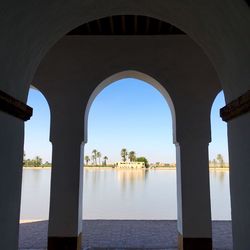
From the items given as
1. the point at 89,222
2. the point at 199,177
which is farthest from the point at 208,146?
the point at 89,222

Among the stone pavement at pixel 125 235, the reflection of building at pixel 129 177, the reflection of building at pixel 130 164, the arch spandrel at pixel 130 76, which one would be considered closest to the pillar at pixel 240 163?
the arch spandrel at pixel 130 76

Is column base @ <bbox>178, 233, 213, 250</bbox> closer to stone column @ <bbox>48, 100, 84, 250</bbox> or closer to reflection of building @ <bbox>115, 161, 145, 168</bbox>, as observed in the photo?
stone column @ <bbox>48, 100, 84, 250</bbox>

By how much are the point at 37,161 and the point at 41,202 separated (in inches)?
1430

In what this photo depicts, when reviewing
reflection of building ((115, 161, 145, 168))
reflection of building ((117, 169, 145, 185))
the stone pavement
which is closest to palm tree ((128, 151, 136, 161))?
reflection of building ((115, 161, 145, 168))

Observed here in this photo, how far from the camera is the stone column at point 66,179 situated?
5.08m

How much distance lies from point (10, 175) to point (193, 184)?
11.7 feet

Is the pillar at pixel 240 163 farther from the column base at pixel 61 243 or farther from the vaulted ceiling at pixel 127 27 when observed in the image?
the column base at pixel 61 243

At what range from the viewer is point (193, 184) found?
5.21 meters

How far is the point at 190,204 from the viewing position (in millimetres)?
5137

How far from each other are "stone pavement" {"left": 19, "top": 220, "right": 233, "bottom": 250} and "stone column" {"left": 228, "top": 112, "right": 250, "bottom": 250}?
351 centimetres

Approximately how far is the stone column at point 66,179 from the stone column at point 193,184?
1.84 m

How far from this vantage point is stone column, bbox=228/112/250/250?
2.30m

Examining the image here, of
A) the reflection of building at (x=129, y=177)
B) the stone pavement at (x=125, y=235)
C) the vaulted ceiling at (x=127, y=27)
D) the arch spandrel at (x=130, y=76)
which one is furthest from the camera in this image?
the reflection of building at (x=129, y=177)

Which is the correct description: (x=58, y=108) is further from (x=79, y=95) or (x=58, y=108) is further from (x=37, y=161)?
(x=37, y=161)
